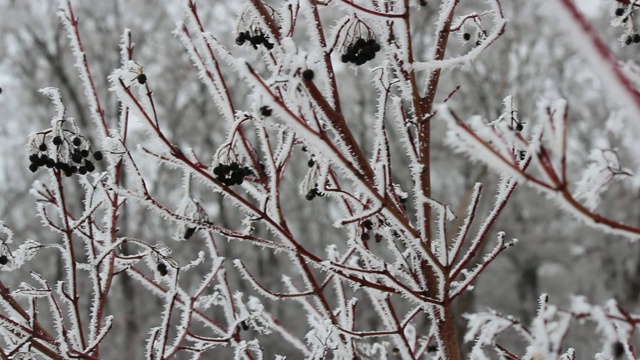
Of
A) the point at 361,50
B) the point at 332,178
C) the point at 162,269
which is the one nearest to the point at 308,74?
the point at 361,50

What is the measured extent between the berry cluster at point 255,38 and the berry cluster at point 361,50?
0.84 feet

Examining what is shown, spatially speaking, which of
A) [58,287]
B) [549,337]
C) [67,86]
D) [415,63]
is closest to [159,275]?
[58,287]

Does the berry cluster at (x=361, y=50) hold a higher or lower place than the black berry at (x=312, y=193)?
higher

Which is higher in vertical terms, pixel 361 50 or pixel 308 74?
pixel 361 50

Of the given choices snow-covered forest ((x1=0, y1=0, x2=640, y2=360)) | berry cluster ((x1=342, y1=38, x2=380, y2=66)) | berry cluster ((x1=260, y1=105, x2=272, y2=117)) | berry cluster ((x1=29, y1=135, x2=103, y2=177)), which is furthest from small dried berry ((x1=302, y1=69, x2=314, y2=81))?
berry cluster ((x1=29, y1=135, x2=103, y2=177))

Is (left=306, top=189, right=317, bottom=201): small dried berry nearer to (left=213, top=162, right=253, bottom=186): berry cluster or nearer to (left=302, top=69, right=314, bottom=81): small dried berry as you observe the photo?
(left=213, top=162, right=253, bottom=186): berry cluster

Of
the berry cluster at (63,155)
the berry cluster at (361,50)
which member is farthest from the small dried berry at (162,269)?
the berry cluster at (361,50)

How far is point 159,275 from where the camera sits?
7.09 ft

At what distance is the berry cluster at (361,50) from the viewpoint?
194 centimetres

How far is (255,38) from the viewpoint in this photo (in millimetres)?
1985

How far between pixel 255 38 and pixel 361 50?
338 millimetres

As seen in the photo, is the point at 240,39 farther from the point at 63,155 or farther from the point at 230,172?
the point at 63,155

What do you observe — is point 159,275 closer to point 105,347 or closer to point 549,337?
point 549,337

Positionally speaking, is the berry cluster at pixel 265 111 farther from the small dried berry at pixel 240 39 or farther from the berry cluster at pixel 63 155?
the berry cluster at pixel 63 155
